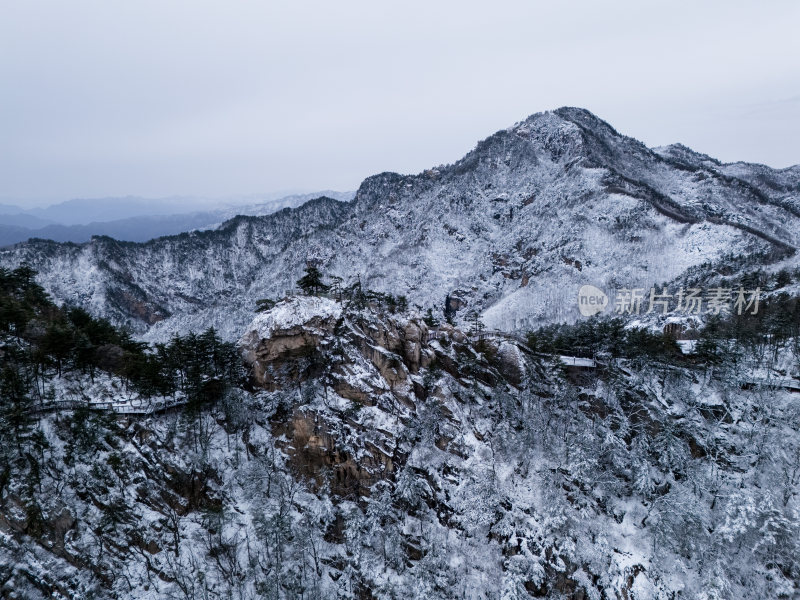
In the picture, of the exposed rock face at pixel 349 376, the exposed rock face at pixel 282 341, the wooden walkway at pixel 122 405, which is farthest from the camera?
the exposed rock face at pixel 282 341

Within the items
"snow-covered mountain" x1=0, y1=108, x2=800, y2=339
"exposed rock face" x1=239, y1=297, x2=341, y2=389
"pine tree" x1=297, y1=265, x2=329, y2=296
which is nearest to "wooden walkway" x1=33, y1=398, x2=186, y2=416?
"exposed rock face" x1=239, y1=297, x2=341, y2=389

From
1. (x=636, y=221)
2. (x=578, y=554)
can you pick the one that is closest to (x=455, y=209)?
(x=636, y=221)

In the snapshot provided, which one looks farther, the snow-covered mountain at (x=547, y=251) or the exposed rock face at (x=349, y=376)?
the snow-covered mountain at (x=547, y=251)

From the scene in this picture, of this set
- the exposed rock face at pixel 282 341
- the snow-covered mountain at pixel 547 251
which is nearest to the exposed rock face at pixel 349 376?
the exposed rock face at pixel 282 341

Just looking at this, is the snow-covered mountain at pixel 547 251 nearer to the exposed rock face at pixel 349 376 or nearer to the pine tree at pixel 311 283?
the exposed rock face at pixel 349 376

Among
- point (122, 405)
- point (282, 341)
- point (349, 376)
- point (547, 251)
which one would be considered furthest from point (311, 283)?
point (547, 251)

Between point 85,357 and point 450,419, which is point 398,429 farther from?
point 85,357

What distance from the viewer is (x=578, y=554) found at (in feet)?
159

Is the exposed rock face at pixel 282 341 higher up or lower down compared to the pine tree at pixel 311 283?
lower down

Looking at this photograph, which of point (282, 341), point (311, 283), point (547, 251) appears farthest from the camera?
point (547, 251)

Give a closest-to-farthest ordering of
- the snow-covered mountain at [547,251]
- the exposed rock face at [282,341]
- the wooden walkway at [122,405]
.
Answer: the wooden walkway at [122,405] → the exposed rock face at [282,341] → the snow-covered mountain at [547,251]

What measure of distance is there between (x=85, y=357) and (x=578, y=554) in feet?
208

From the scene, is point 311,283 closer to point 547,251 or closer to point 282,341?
point 282,341

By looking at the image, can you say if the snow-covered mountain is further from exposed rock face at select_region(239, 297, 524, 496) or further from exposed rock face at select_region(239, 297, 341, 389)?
exposed rock face at select_region(239, 297, 341, 389)
